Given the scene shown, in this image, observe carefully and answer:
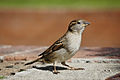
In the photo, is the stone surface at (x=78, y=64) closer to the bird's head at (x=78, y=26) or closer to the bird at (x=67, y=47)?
the bird at (x=67, y=47)

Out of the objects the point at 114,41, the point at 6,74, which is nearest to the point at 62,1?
the point at 114,41

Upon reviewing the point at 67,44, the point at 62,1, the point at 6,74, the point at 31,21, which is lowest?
the point at 6,74

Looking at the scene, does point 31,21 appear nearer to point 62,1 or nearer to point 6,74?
point 62,1

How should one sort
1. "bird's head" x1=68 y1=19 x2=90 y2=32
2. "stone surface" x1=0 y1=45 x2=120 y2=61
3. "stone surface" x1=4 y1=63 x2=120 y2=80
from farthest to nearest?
"stone surface" x1=0 y1=45 x2=120 y2=61 < "bird's head" x1=68 y1=19 x2=90 y2=32 < "stone surface" x1=4 y1=63 x2=120 y2=80

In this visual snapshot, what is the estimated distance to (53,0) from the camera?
25.9 meters

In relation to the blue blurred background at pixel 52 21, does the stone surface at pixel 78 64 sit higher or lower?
lower

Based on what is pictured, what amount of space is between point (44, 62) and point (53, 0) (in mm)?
20314

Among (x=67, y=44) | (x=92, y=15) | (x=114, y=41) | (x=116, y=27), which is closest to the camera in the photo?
(x=67, y=44)

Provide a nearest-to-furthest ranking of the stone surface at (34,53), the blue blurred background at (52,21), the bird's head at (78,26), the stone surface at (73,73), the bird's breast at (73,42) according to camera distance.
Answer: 1. the stone surface at (73,73)
2. the bird's breast at (73,42)
3. the bird's head at (78,26)
4. the stone surface at (34,53)
5. the blue blurred background at (52,21)

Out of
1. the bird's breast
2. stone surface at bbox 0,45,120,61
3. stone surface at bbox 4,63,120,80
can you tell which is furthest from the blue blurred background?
the bird's breast

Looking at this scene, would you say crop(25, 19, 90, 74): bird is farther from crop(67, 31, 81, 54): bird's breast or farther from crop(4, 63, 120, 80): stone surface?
crop(4, 63, 120, 80): stone surface

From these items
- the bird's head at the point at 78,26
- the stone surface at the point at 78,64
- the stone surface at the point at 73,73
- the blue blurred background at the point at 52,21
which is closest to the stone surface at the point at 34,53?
the stone surface at the point at 78,64

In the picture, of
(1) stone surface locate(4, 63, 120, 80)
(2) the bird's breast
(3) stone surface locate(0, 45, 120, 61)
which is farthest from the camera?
(3) stone surface locate(0, 45, 120, 61)

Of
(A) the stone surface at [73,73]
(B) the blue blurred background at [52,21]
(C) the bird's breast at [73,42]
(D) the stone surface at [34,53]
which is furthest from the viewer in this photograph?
(B) the blue blurred background at [52,21]
